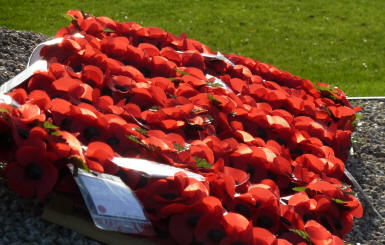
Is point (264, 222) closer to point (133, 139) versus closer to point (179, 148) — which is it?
point (179, 148)

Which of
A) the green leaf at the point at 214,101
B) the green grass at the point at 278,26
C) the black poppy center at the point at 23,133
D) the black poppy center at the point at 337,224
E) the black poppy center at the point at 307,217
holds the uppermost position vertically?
the black poppy center at the point at 23,133

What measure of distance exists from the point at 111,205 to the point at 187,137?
877 millimetres

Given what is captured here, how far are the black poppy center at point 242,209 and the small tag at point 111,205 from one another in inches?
19.0

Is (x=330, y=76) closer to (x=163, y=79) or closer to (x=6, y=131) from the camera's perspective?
(x=163, y=79)

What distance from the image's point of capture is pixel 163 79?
3.11m

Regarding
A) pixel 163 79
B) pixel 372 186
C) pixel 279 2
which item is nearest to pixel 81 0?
pixel 279 2

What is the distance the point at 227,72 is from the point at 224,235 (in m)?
1.99

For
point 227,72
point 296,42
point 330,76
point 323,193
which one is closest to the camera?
point 323,193

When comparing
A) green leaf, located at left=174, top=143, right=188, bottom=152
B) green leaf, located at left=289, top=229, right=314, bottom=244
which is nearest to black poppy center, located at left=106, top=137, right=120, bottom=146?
green leaf, located at left=174, top=143, right=188, bottom=152

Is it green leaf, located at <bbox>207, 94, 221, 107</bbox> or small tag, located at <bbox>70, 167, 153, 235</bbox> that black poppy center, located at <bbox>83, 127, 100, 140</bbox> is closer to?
small tag, located at <bbox>70, 167, 153, 235</bbox>

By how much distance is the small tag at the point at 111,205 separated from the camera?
1992 millimetres

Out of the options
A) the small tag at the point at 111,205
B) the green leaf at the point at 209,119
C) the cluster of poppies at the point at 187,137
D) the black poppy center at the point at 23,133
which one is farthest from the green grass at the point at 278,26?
the black poppy center at the point at 23,133

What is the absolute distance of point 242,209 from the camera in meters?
2.38

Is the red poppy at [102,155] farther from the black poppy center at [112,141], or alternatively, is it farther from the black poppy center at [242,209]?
the black poppy center at [242,209]
